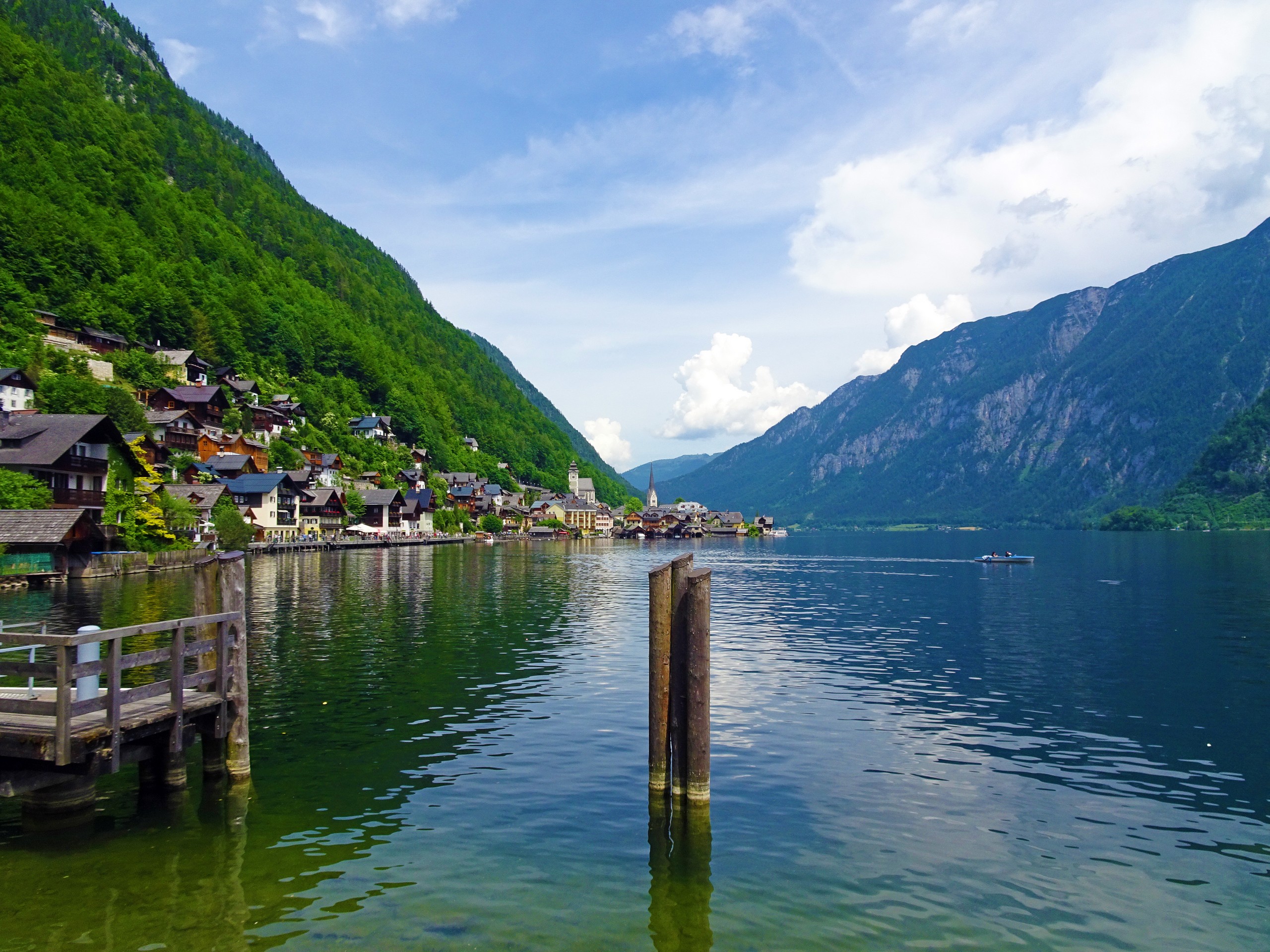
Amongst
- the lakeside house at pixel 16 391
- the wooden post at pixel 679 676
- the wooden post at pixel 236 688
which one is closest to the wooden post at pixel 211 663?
the wooden post at pixel 236 688

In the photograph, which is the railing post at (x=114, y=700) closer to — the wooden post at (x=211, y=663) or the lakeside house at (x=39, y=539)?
the wooden post at (x=211, y=663)

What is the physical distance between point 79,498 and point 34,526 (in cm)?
960

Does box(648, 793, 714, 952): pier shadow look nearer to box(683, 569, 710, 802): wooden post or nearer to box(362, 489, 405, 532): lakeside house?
box(683, 569, 710, 802): wooden post

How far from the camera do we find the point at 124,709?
54.4ft

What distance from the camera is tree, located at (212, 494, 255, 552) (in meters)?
97.6

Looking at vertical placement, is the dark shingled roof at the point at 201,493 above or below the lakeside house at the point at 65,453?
below

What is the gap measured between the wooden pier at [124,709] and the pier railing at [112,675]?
0.9 inches

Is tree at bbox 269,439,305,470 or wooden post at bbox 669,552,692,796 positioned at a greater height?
tree at bbox 269,439,305,470

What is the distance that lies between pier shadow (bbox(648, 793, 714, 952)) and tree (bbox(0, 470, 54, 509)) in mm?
66589

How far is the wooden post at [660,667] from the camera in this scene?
55.4 ft

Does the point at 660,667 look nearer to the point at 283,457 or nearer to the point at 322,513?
the point at 322,513

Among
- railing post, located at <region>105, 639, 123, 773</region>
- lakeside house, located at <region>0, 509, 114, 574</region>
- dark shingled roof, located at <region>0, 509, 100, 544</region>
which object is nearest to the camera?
railing post, located at <region>105, 639, 123, 773</region>

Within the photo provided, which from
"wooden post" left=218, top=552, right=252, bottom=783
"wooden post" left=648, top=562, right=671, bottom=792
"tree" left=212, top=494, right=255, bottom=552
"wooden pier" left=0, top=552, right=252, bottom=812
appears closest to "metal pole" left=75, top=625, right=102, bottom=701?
"wooden pier" left=0, top=552, right=252, bottom=812

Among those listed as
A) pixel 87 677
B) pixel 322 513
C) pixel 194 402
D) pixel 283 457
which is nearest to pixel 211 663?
pixel 87 677
